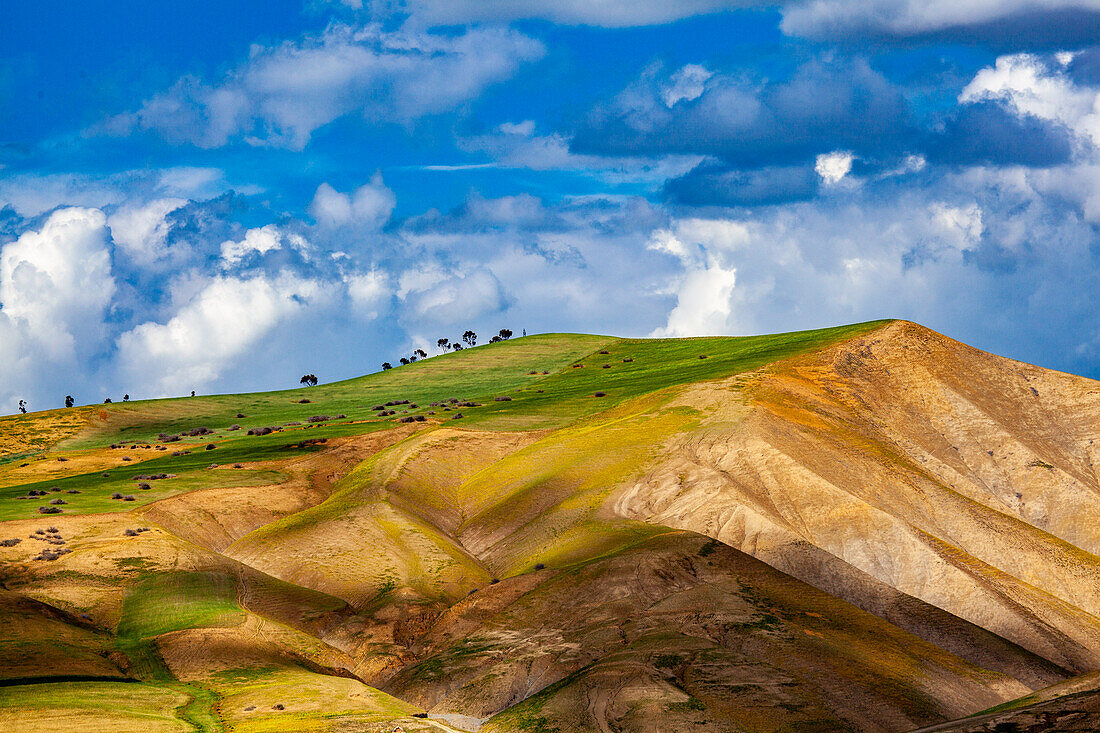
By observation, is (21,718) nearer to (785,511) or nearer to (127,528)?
Result: (127,528)

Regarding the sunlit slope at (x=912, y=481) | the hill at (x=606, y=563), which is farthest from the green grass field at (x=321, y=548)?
the sunlit slope at (x=912, y=481)

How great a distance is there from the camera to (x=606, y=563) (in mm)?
88188

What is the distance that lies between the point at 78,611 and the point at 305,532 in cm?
2807

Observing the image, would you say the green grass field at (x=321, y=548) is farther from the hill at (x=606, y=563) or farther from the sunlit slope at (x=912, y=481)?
the sunlit slope at (x=912, y=481)

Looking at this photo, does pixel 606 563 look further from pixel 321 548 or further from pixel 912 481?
pixel 912 481

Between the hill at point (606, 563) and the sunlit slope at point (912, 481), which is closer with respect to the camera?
the hill at point (606, 563)

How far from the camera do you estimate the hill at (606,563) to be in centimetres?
6550

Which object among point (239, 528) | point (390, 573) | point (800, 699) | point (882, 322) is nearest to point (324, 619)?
point (390, 573)

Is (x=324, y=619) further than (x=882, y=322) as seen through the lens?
No

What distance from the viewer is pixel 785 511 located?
338 feet

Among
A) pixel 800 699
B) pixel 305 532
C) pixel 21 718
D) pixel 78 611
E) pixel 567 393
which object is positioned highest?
pixel 567 393

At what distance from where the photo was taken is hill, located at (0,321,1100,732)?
65.5 metres

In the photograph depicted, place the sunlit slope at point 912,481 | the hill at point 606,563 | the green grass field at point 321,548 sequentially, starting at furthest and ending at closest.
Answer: the sunlit slope at point 912,481 → the hill at point 606,563 → the green grass field at point 321,548

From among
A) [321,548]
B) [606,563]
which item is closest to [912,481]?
[606,563]
